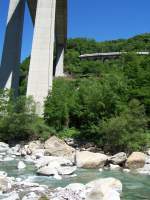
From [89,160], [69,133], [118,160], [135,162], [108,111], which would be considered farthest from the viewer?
[69,133]

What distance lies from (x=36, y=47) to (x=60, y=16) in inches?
621

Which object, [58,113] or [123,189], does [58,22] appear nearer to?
[58,113]

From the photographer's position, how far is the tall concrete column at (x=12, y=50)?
35438 mm

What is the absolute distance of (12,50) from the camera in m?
35.8

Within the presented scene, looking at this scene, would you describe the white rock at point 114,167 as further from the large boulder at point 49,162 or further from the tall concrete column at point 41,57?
the tall concrete column at point 41,57

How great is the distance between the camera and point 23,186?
40.6 feet

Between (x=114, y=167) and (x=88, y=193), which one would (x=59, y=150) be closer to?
(x=114, y=167)

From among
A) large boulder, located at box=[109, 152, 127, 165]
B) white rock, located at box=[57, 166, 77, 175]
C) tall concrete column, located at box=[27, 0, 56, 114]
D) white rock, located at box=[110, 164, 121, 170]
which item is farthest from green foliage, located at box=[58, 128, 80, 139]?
white rock, located at box=[57, 166, 77, 175]

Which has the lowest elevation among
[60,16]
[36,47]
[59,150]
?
[59,150]

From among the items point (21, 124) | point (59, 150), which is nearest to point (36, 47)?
point (21, 124)

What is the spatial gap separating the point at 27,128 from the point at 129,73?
14.7 metres

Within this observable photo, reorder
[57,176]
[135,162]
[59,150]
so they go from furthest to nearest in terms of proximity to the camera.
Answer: [59,150]
[135,162]
[57,176]

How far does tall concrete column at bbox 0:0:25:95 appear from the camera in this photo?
35.4m

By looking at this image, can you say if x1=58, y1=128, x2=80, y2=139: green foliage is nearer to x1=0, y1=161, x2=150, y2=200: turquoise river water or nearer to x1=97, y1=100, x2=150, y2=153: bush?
x1=97, y1=100, x2=150, y2=153: bush
